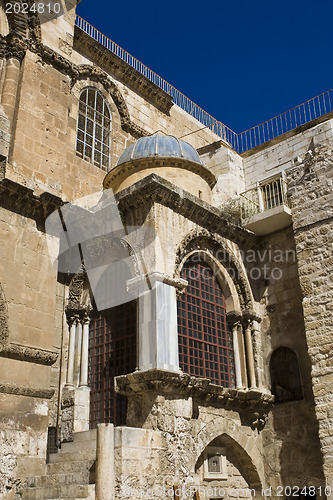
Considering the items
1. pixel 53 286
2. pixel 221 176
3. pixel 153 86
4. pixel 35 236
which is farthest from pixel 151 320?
pixel 153 86

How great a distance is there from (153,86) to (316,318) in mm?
10254

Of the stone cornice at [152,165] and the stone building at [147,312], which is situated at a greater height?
the stone cornice at [152,165]

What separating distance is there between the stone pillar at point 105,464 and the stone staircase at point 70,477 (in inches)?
5.8

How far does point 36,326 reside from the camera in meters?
9.50

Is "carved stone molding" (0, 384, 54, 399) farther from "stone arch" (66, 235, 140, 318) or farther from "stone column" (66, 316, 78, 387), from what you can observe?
"stone arch" (66, 235, 140, 318)

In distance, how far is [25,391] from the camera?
351 inches

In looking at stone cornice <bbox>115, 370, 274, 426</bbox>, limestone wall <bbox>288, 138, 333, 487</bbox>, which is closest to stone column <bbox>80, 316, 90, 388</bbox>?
stone cornice <bbox>115, 370, 274, 426</bbox>

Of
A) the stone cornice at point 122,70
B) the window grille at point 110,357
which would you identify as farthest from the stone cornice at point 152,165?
the stone cornice at point 122,70

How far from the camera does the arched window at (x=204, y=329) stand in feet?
37.0

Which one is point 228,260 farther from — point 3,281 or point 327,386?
point 3,281

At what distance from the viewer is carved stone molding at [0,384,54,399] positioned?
8.65 m

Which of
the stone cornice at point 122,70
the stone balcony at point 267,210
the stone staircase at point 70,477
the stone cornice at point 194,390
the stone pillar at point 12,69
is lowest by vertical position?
the stone staircase at point 70,477
